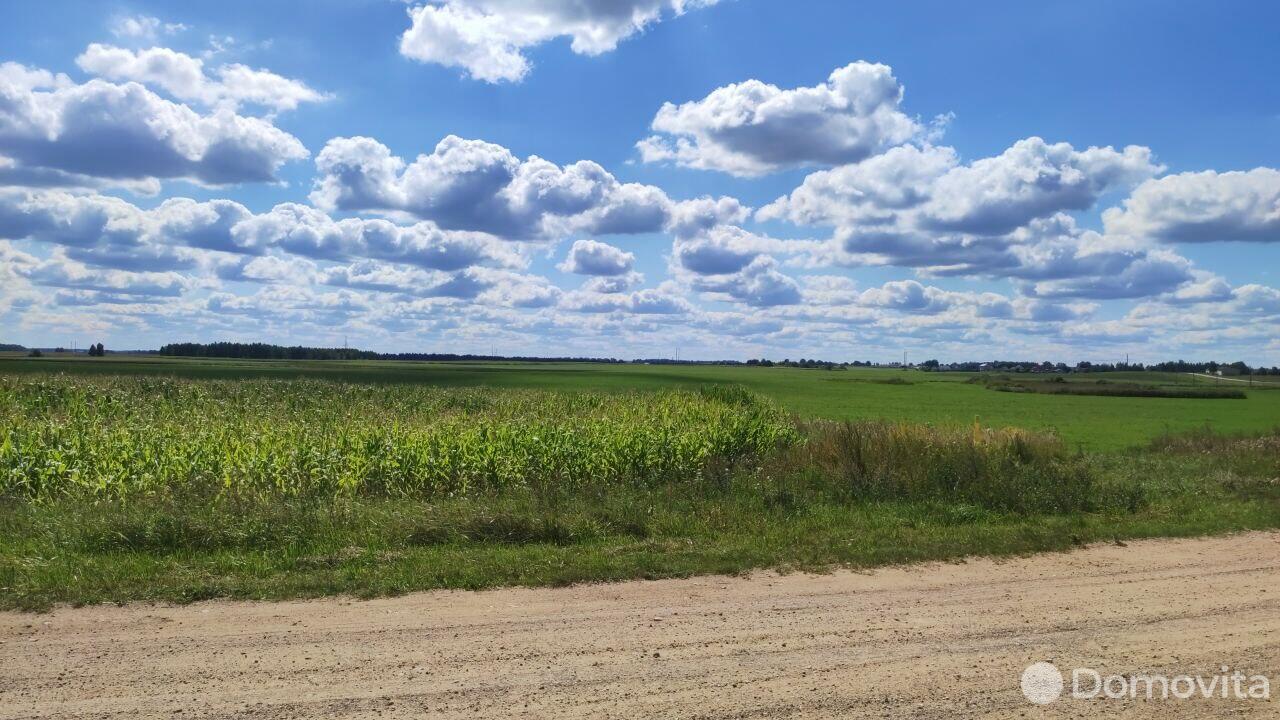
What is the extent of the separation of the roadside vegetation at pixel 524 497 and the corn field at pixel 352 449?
0.05m

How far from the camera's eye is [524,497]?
1309 centimetres

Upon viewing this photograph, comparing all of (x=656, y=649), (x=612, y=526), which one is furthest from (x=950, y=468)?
(x=656, y=649)

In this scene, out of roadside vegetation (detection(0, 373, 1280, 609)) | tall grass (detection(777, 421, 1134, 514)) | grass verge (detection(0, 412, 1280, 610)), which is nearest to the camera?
grass verge (detection(0, 412, 1280, 610))

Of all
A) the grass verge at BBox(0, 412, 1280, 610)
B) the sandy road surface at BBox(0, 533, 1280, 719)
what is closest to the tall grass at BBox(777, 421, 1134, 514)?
the grass verge at BBox(0, 412, 1280, 610)

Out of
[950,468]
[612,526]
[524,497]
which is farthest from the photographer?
[950,468]

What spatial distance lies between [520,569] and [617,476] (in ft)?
21.9

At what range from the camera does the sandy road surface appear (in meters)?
5.36

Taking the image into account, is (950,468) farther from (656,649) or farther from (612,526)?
(656,649)

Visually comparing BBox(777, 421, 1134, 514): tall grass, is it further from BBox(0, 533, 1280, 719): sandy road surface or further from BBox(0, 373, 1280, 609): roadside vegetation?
BBox(0, 533, 1280, 719): sandy road surface

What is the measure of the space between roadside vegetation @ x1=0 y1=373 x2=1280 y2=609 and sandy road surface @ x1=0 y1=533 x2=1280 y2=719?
87 cm

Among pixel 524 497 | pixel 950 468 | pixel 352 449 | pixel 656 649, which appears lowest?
pixel 656 649

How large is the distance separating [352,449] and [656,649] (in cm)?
998

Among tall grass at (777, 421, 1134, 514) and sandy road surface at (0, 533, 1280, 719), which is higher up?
tall grass at (777, 421, 1134, 514)

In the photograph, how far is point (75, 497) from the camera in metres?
12.5
